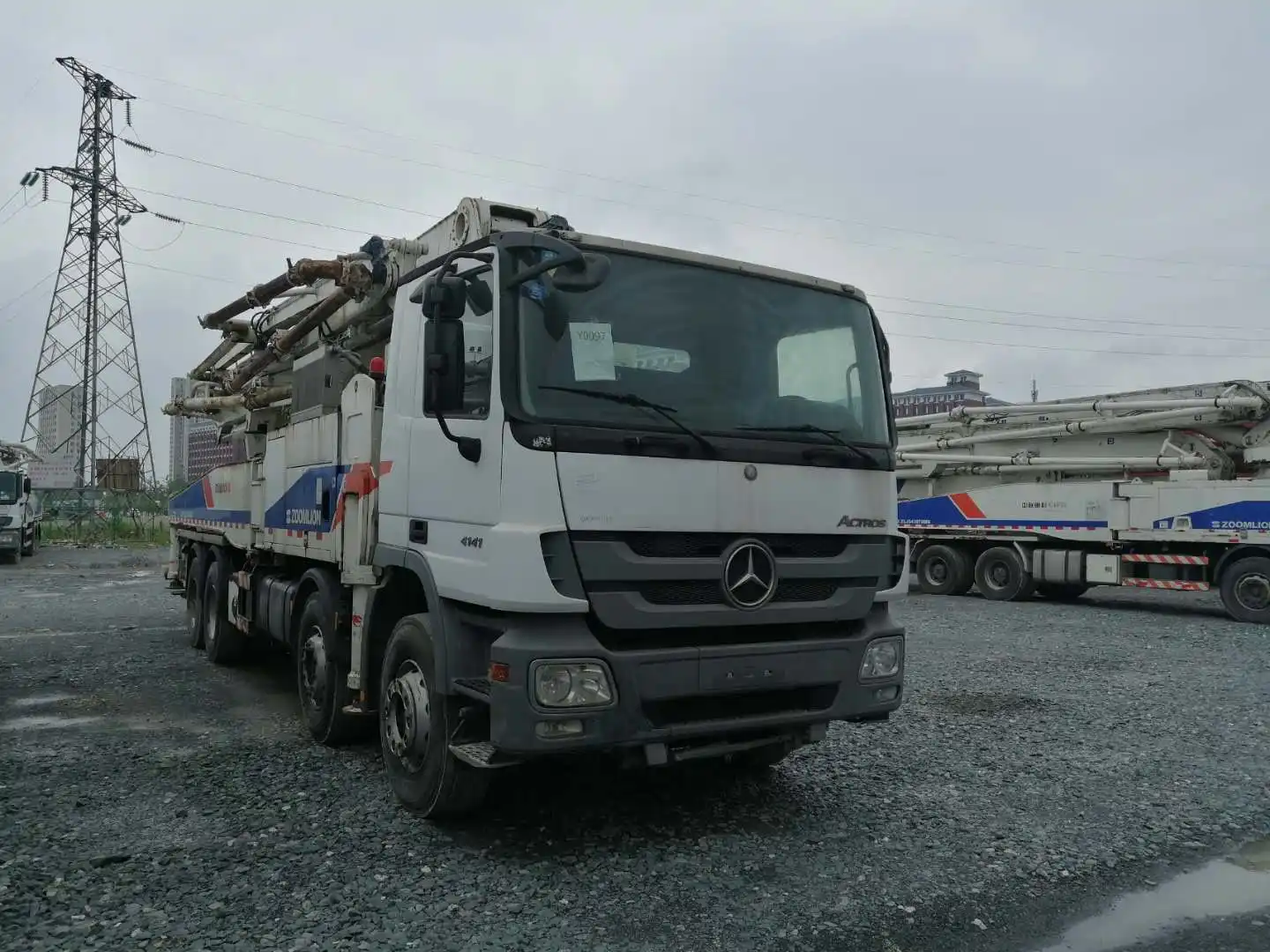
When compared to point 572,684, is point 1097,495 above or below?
above

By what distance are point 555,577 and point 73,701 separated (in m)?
5.52

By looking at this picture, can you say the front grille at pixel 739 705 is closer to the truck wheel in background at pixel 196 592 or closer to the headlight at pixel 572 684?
the headlight at pixel 572 684

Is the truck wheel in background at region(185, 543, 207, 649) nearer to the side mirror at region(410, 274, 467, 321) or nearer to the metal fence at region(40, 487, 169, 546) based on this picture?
the side mirror at region(410, 274, 467, 321)

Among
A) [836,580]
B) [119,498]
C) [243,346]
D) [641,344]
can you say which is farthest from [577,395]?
[119,498]

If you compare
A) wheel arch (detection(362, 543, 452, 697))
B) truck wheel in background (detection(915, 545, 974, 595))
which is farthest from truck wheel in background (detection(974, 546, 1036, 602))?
wheel arch (detection(362, 543, 452, 697))

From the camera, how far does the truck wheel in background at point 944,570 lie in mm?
17312

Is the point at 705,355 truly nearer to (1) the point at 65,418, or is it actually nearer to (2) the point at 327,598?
(2) the point at 327,598

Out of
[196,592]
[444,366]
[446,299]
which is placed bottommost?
[196,592]

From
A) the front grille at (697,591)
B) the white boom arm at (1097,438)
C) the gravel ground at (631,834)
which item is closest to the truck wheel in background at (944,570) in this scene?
the white boom arm at (1097,438)

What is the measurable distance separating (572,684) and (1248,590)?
12.8 metres


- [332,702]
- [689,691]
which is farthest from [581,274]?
[332,702]

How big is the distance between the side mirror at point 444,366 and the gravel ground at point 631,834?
2.00 meters

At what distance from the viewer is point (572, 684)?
4062 millimetres

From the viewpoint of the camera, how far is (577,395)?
4.23 meters
